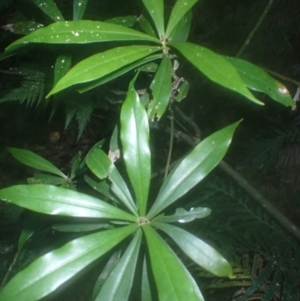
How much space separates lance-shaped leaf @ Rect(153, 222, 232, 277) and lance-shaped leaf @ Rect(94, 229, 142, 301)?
0.08 m

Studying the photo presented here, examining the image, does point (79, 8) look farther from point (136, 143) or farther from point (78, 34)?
point (136, 143)

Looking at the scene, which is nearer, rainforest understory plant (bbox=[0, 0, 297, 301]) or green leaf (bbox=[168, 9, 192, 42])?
rainforest understory plant (bbox=[0, 0, 297, 301])

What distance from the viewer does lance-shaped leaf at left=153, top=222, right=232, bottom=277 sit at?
97 cm

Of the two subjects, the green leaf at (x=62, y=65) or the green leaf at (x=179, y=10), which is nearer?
the green leaf at (x=179, y=10)

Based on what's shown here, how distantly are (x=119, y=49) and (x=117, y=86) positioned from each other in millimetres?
584

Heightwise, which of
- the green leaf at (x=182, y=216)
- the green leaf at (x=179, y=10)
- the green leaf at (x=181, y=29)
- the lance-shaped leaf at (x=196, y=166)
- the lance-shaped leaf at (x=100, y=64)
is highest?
the green leaf at (x=181, y=29)

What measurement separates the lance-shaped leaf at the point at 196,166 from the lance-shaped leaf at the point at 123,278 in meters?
0.09

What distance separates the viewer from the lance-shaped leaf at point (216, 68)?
2.73 ft

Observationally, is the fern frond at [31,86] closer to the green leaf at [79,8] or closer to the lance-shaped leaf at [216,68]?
the green leaf at [79,8]

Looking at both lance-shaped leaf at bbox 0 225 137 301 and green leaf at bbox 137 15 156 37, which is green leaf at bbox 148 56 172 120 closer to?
green leaf at bbox 137 15 156 37

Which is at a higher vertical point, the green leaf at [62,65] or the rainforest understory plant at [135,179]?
the green leaf at [62,65]

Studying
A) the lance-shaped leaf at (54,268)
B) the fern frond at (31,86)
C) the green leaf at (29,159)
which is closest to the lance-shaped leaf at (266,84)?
the lance-shaped leaf at (54,268)

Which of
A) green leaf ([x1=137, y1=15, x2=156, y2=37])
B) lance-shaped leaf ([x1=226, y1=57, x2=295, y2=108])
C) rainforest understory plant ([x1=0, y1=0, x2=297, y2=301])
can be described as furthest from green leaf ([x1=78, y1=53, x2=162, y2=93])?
lance-shaped leaf ([x1=226, y1=57, x2=295, y2=108])

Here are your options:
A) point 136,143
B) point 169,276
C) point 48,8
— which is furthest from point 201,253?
point 48,8
